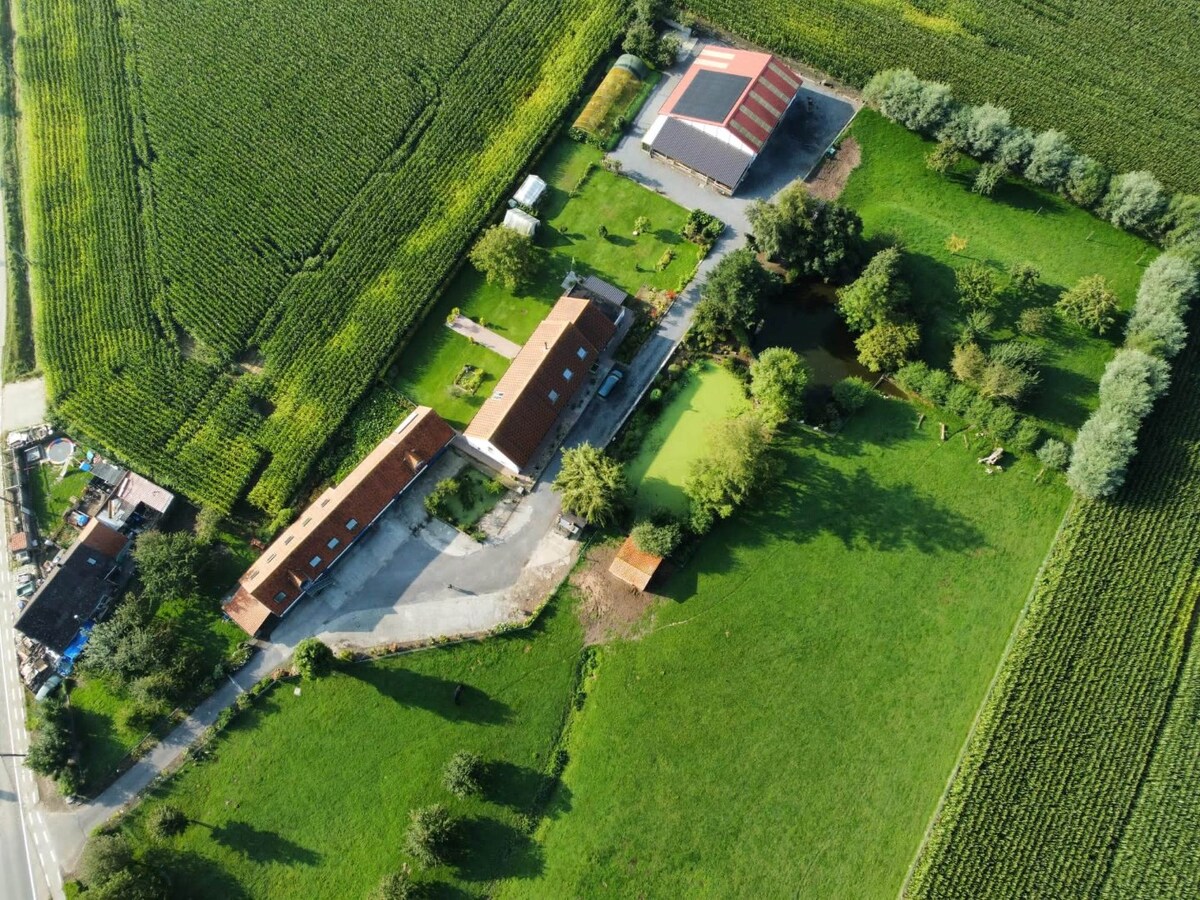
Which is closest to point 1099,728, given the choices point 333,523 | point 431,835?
point 431,835

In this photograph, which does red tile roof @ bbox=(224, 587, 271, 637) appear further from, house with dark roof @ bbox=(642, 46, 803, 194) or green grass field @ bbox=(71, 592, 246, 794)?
house with dark roof @ bbox=(642, 46, 803, 194)

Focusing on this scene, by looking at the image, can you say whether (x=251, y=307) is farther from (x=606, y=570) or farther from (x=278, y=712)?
(x=606, y=570)

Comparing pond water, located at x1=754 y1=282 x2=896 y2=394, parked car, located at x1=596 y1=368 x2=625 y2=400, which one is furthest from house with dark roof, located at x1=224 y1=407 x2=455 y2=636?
pond water, located at x1=754 y1=282 x2=896 y2=394

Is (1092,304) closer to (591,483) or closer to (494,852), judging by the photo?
(591,483)

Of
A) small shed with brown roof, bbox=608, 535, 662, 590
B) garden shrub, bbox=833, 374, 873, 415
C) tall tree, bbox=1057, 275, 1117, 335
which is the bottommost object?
small shed with brown roof, bbox=608, 535, 662, 590

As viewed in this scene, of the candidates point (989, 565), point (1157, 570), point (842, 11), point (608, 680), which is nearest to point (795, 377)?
point (989, 565)

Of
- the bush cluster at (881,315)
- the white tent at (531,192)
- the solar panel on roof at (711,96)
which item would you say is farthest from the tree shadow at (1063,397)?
the white tent at (531,192)
